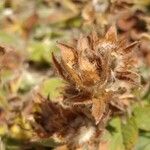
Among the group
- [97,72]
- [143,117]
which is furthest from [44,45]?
[97,72]

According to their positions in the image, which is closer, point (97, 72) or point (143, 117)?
point (97, 72)

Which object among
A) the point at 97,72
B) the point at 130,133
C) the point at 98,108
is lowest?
the point at 130,133

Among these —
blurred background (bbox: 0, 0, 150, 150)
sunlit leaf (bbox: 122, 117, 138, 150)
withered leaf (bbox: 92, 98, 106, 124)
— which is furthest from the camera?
blurred background (bbox: 0, 0, 150, 150)

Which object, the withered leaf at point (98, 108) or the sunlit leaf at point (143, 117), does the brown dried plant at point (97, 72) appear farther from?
the sunlit leaf at point (143, 117)

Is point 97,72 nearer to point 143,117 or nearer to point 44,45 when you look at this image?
point 143,117

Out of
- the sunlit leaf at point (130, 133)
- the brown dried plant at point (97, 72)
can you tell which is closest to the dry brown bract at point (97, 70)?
the brown dried plant at point (97, 72)

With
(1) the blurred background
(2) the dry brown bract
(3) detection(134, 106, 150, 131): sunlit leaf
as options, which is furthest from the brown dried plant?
(3) detection(134, 106, 150, 131): sunlit leaf

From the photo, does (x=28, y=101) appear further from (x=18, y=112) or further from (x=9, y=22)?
(x=9, y=22)

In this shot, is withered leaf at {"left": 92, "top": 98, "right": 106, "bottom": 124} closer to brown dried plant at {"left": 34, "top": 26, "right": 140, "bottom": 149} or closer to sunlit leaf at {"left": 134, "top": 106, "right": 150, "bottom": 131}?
brown dried plant at {"left": 34, "top": 26, "right": 140, "bottom": 149}

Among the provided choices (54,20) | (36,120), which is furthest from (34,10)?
(36,120)
